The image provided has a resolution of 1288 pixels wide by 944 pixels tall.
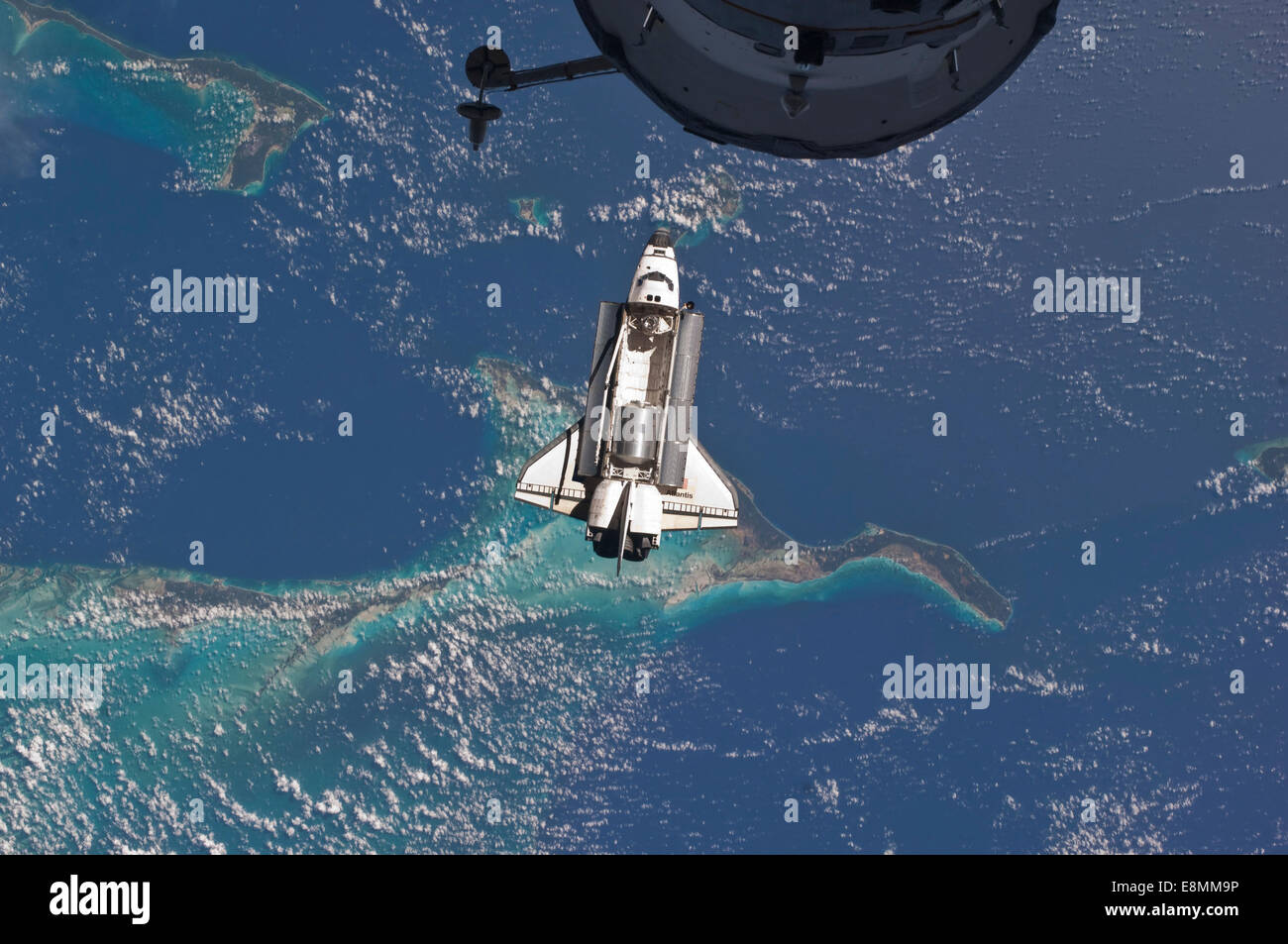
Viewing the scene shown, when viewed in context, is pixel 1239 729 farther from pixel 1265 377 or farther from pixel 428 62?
pixel 428 62

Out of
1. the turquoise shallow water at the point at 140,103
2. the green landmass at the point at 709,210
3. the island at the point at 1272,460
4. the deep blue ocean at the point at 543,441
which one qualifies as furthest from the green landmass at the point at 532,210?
the island at the point at 1272,460

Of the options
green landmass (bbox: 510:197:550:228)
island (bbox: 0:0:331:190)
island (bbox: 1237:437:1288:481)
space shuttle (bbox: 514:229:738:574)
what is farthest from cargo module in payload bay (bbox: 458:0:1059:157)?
island (bbox: 1237:437:1288:481)

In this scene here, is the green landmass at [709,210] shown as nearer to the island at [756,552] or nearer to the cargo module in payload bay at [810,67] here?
the island at [756,552]

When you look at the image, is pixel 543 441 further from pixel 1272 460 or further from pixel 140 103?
pixel 1272 460

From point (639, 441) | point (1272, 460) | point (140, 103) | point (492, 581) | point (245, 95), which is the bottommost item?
point (492, 581)

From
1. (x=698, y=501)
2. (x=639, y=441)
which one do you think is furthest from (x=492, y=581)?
(x=639, y=441)
